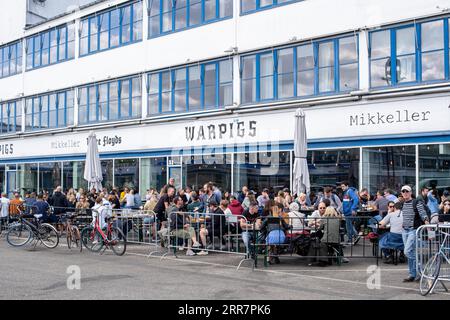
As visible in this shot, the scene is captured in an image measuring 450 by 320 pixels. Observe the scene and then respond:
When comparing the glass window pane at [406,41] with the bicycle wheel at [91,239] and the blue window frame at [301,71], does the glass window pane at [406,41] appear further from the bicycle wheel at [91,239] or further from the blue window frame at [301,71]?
the bicycle wheel at [91,239]

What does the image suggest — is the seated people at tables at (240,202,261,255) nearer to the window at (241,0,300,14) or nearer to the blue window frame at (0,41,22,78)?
the window at (241,0,300,14)

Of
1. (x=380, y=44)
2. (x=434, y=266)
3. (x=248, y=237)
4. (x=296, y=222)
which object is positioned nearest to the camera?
(x=434, y=266)

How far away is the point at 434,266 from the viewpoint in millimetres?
9438

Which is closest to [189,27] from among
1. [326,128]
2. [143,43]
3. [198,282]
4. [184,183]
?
[143,43]

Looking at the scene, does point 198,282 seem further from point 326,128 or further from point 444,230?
point 326,128

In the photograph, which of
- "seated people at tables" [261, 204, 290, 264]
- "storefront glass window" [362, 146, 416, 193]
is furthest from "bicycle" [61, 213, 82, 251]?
"storefront glass window" [362, 146, 416, 193]

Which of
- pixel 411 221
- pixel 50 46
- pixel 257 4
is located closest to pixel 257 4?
pixel 257 4

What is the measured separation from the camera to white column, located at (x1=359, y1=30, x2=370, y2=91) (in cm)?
1961

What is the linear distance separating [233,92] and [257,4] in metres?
3.66

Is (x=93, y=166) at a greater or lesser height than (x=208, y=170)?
greater

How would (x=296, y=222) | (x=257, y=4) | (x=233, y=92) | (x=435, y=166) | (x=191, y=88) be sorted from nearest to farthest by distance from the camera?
(x=296, y=222)
(x=435, y=166)
(x=257, y=4)
(x=233, y=92)
(x=191, y=88)

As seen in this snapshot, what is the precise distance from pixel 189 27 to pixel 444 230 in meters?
18.2

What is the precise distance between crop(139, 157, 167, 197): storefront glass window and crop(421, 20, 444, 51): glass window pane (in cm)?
1284

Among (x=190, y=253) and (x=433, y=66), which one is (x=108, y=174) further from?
(x=433, y=66)
